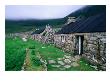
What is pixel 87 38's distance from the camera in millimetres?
5457

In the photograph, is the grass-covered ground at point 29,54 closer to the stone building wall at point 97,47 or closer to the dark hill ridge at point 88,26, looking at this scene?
the stone building wall at point 97,47

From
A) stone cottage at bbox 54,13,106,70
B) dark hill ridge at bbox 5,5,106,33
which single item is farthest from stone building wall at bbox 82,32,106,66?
dark hill ridge at bbox 5,5,106,33

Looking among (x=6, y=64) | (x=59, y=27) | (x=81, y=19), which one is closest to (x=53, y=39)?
(x=59, y=27)

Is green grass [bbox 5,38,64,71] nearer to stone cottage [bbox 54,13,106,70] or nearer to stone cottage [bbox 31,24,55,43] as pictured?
stone cottage [bbox 31,24,55,43]

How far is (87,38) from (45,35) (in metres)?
0.80

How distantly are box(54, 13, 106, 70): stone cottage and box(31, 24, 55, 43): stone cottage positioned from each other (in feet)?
0.31

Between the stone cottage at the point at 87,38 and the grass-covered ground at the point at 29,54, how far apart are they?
0.53 feet

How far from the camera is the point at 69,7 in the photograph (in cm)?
547

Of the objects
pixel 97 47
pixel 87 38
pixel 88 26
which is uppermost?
pixel 88 26

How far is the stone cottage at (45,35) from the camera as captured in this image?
18.3 feet

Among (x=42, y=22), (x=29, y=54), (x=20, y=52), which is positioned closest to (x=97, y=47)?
(x=42, y=22)

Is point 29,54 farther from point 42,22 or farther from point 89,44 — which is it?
point 89,44
